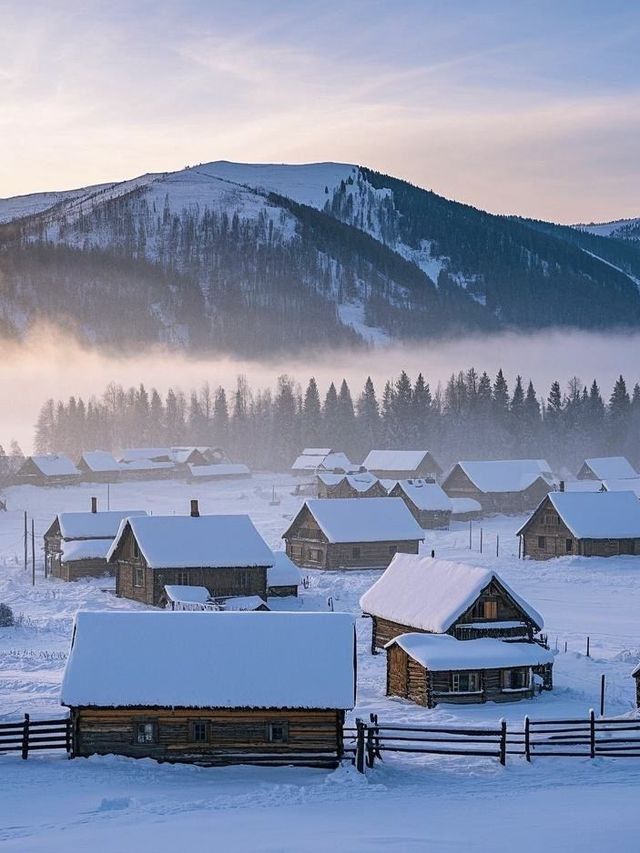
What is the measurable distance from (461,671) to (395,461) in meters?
96.5

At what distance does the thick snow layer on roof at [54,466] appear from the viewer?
142875mm

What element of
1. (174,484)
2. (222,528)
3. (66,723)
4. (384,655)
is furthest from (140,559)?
(174,484)

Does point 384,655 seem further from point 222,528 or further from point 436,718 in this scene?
point 222,528

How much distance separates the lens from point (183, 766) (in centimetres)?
2722

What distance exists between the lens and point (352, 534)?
74938 millimetres

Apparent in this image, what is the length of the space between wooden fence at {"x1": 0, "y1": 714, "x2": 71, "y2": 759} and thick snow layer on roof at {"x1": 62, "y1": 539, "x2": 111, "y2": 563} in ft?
142

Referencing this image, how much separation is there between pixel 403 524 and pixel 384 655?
1182 inches

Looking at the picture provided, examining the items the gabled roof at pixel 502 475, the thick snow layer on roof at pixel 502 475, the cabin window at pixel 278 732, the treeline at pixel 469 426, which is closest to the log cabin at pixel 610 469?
the gabled roof at pixel 502 475

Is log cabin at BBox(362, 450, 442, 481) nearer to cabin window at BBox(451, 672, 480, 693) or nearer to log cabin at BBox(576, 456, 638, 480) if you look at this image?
log cabin at BBox(576, 456, 638, 480)

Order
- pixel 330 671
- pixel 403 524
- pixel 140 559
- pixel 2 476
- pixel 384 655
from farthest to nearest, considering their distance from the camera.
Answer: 1. pixel 2 476
2. pixel 403 524
3. pixel 140 559
4. pixel 384 655
5. pixel 330 671

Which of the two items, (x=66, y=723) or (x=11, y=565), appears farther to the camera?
(x=11, y=565)

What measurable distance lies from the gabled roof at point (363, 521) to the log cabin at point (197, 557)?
14.2m

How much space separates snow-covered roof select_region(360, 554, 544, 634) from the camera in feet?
135

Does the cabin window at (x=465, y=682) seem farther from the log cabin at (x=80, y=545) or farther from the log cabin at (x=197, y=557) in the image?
the log cabin at (x=80, y=545)
